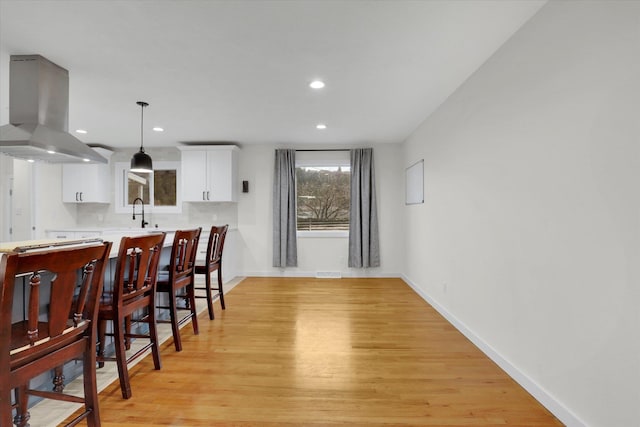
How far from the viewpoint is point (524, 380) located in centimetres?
212

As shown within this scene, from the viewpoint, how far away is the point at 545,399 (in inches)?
75.3

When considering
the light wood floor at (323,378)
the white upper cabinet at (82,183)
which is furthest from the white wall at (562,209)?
the white upper cabinet at (82,183)

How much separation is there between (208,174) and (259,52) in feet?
11.3

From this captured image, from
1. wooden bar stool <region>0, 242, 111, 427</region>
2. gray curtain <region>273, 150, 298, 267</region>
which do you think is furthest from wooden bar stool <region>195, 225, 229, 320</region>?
gray curtain <region>273, 150, 298, 267</region>

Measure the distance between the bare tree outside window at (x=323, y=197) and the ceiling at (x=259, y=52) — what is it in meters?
1.81

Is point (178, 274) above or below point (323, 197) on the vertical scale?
below

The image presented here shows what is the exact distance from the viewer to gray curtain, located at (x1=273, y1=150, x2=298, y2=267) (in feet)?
18.9

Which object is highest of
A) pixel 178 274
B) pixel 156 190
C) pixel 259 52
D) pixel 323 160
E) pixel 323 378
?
pixel 259 52

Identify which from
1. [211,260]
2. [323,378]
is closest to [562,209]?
[323,378]

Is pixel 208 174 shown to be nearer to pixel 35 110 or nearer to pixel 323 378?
pixel 35 110

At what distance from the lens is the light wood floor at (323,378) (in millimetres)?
1836

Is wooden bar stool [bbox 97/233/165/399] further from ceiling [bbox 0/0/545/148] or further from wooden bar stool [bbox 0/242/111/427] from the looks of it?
ceiling [bbox 0/0/545/148]

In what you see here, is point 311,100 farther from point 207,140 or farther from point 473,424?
point 473,424

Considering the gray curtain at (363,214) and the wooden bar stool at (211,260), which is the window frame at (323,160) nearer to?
the gray curtain at (363,214)
